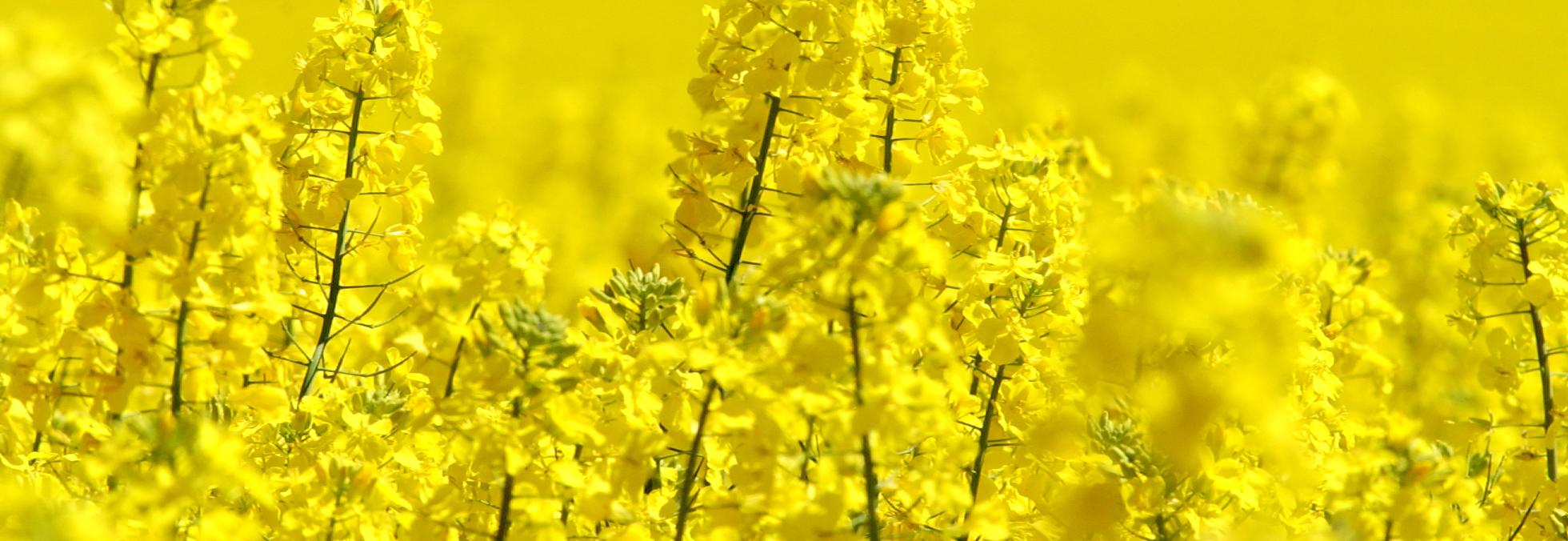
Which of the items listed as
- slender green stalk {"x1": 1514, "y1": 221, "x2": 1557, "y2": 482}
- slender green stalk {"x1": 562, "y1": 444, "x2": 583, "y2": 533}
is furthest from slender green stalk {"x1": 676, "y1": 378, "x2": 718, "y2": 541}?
slender green stalk {"x1": 1514, "y1": 221, "x2": 1557, "y2": 482}

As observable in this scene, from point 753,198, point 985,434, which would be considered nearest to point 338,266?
point 753,198

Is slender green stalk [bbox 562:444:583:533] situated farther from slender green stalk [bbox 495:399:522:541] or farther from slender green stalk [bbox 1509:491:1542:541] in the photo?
slender green stalk [bbox 1509:491:1542:541]

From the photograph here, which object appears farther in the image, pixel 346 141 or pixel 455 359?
pixel 346 141

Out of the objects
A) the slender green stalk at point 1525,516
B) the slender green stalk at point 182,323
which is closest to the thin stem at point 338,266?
the slender green stalk at point 182,323

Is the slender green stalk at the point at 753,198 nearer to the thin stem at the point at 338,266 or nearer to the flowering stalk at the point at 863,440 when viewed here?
the flowering stalk at the point at 863,440

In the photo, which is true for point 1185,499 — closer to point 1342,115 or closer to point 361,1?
point 361,1

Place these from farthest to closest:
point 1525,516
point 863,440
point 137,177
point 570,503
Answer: point 1525,516 → point 570,503 → point 137,177 → point 863,440

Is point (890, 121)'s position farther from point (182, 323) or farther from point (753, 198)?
point (182, 323)
